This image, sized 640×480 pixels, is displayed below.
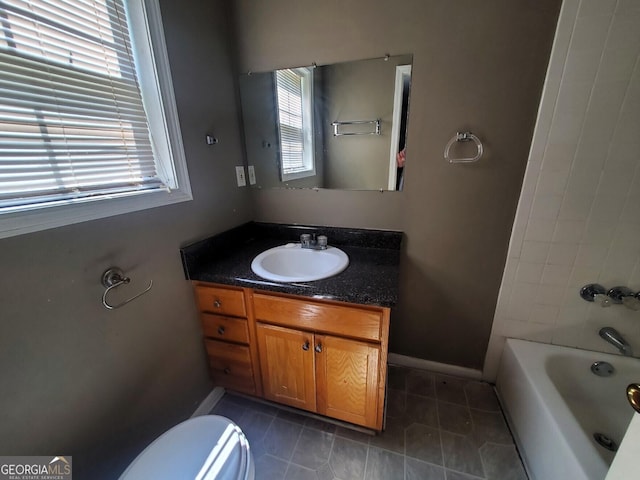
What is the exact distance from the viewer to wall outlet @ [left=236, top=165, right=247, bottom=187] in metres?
1.49

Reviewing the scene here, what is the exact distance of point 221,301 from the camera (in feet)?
4.00

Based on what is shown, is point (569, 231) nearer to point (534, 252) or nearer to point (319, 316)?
point (534, 252)

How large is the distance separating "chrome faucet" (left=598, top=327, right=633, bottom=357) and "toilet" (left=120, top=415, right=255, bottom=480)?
1.62m

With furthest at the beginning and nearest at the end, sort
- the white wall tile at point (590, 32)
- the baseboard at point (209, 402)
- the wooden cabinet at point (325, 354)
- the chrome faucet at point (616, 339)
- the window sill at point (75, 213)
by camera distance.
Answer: the baseboard at point (209, 402), the chrome faucet at point (616, 339), the wooden cabinet at point (325, 354), the white wall tile at point (590, 32), the window sill at point (75, 213)

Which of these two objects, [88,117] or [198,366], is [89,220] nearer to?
[88,117]

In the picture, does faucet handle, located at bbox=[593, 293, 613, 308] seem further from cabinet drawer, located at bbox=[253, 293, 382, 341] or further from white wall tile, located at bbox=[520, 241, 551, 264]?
cabinet drawer, located at bbox=[253, 293, 382, 341]

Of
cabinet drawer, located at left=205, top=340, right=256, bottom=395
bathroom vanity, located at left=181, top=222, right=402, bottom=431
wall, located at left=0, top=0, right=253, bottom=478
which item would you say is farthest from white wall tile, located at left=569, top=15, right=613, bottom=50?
cabinet drawer, located at left=205, top=340, right=256, bottom=395

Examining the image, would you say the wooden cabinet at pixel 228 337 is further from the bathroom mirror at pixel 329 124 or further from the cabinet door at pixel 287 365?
the bathroom mirror at pixel 329 124

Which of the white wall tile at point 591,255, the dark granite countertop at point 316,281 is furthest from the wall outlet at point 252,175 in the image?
the white wall tile at point 591,255

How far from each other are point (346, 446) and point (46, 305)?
4.33ft

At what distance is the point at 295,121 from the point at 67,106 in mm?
963

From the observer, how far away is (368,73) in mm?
1245

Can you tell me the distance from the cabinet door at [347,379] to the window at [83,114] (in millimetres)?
959

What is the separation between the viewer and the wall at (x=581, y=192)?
3.13 feet
